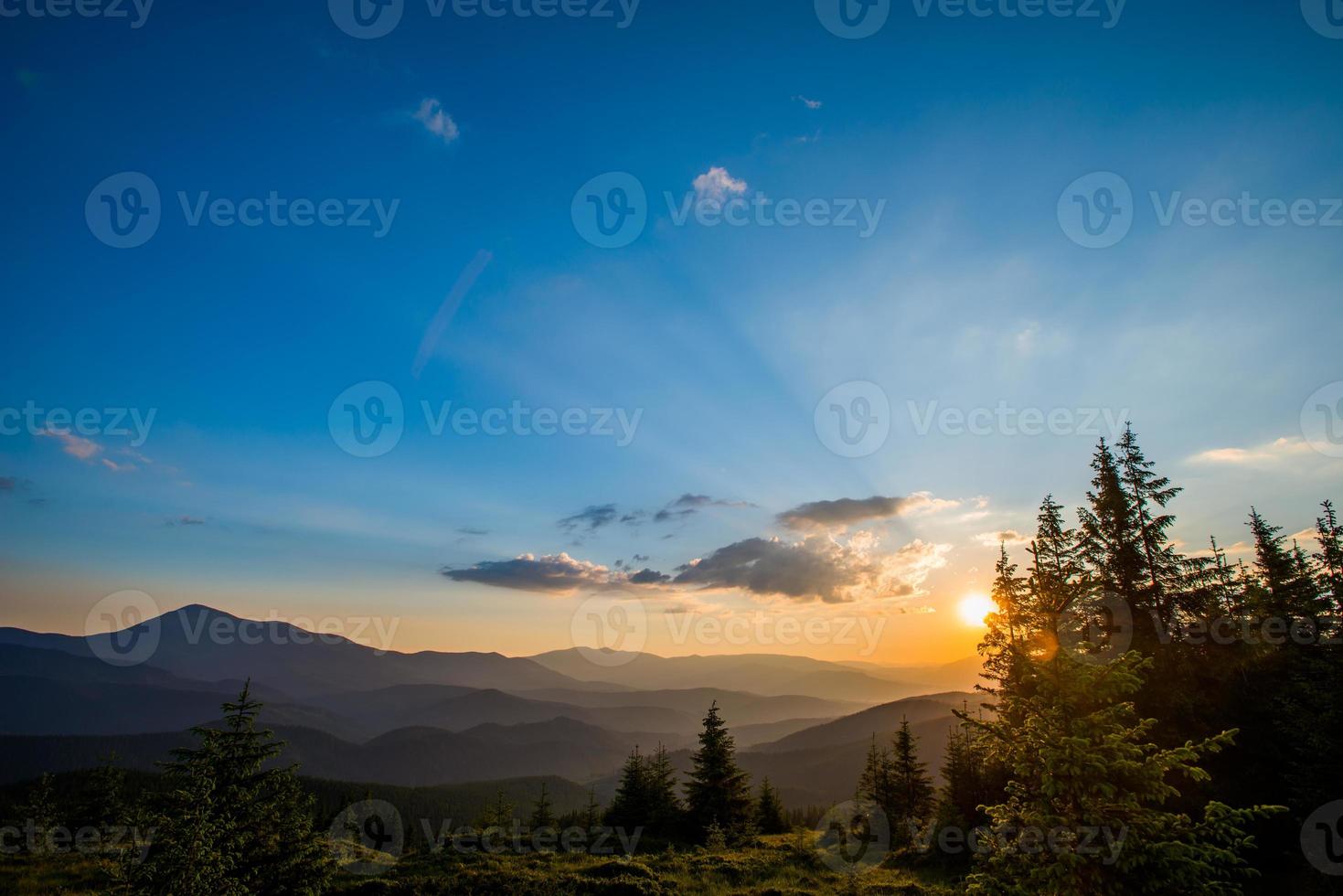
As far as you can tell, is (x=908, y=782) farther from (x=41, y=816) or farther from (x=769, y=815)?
(x=41, y=816)

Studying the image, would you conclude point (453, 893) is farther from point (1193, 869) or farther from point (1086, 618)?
point (1086, 618)

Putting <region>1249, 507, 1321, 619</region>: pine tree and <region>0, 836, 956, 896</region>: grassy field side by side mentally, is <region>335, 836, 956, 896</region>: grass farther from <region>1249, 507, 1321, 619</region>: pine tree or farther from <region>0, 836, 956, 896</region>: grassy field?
<region>1249, 507, 1321, 619</region>: pine tree

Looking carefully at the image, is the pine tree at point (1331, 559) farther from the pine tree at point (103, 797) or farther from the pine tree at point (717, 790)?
the pine tree at point (103, 797)

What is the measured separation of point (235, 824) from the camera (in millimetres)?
13188

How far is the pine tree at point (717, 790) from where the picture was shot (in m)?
35.3

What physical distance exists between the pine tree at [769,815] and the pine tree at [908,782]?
8.41 m

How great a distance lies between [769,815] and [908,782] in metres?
11.4

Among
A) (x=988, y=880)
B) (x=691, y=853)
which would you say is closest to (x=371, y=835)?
(x=691, y=853)

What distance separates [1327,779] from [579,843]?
31.7m

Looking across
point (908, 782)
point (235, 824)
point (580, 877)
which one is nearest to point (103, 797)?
point (580, 877)

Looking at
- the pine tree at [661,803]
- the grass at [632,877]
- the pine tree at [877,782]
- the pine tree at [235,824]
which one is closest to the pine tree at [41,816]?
the grass at [632,877]

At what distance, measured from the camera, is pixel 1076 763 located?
9625 mm

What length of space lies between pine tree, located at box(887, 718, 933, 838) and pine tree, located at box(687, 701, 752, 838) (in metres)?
14.1

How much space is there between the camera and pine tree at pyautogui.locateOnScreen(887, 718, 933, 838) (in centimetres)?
4375
